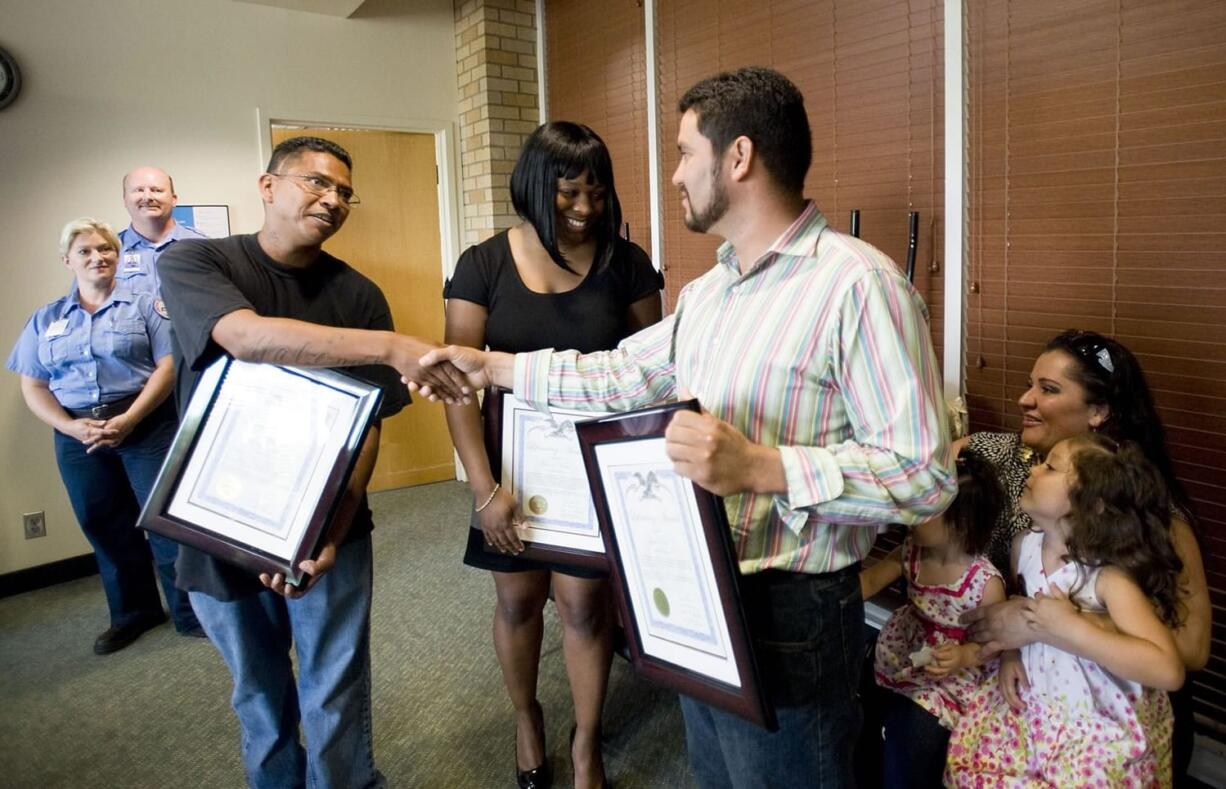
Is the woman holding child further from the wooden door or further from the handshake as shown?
the wooden door

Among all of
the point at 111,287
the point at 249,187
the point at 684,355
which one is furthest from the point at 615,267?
the point at 249,187

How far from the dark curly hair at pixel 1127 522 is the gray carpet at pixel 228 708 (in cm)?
120

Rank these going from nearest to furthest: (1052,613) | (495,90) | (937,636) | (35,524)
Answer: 1. (1052,613)
2. (937,636)
3. (35,524)
4. (495,90)

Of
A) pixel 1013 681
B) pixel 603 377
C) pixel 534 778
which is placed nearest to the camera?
pixel 603 377

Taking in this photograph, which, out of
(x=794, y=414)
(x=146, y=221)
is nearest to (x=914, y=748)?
(x=794, y=414)

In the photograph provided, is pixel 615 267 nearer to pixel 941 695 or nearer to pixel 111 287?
pixel 941 695

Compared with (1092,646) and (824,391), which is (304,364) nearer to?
(824,391)

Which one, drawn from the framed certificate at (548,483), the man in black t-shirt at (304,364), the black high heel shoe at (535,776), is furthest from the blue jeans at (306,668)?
the black high heel shoe at (535,776)

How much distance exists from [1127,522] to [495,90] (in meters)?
3.86

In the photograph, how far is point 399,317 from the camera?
484cm

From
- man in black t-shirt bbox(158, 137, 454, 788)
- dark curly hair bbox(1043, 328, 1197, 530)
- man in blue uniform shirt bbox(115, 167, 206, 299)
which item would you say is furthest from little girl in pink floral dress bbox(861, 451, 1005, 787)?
man in blue uniform shirt bbox(115, 167, 206, 299)

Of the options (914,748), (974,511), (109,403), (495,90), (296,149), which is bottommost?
(914,748)

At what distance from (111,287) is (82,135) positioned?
1071 mm

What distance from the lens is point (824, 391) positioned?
3.38ft
